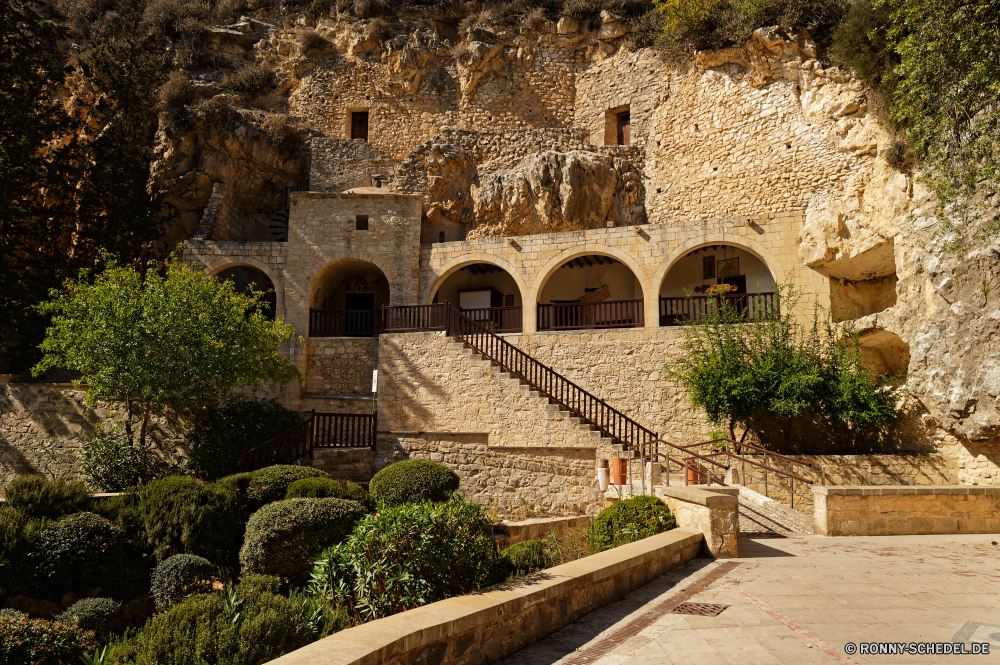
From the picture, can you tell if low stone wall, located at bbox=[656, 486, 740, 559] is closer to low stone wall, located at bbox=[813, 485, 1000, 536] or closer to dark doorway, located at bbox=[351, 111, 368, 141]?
low stone wall, located at bbox=[813, 485, 1000, 536]

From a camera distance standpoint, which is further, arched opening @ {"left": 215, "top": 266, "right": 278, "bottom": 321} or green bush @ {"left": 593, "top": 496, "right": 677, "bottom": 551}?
arched opening @ {"left": 215, "top": 266, "right": 278, "bottom": 321}

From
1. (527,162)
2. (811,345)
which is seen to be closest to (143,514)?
(811,345)

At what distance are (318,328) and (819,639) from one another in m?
15.4

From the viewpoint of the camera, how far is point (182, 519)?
8344 mm

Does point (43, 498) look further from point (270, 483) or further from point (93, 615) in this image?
point (270, 483)

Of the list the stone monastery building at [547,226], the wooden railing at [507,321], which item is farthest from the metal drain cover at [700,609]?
the wooden railing at [507,321]

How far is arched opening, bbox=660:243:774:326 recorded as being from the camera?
15.3 meters

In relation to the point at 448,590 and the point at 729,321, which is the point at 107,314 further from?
the point at 729,321

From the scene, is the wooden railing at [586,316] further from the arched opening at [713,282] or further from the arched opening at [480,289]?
the arched opening at [480,289]

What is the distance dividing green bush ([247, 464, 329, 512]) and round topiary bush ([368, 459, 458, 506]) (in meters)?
1.29

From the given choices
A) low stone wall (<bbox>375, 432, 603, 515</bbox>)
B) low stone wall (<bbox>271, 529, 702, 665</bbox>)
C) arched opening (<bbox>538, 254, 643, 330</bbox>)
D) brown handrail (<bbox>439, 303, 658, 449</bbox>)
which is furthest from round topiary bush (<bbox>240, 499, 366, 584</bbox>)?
arched opening (<bbox>538, 254, 643, 330</bbox>)

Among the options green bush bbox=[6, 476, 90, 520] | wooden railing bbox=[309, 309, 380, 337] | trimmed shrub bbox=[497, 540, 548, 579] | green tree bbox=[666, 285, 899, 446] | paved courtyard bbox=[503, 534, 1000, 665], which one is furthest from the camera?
wooden railing bbox=[309, 309, 380, 337]

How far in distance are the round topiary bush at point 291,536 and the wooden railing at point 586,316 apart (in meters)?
9.01

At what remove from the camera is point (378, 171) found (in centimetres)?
2145
